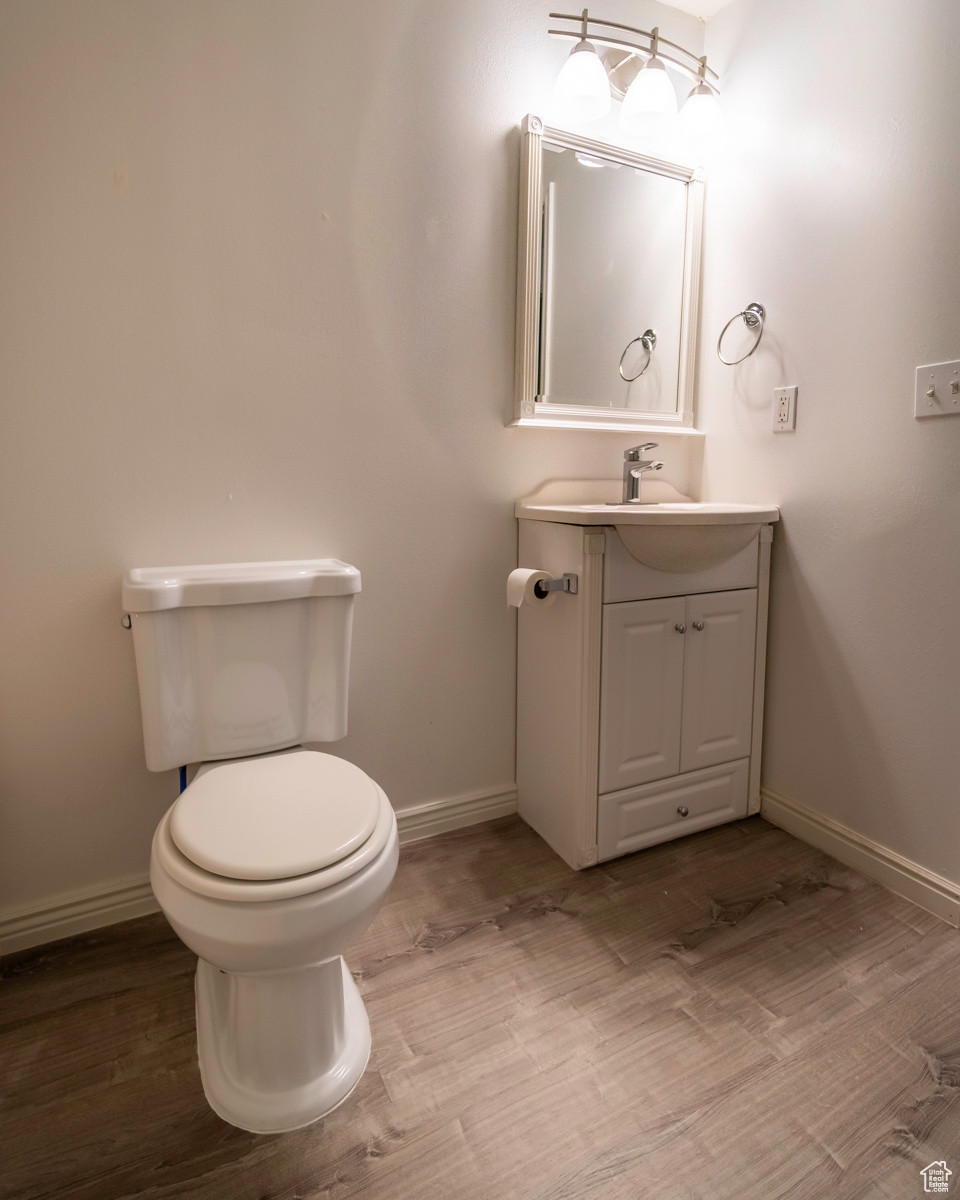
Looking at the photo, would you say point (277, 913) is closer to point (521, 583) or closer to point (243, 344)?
point (521, 583)

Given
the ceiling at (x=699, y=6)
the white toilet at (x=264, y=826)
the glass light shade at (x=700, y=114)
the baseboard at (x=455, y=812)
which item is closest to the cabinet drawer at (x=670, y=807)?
the baseboard at (x=455, y=812)

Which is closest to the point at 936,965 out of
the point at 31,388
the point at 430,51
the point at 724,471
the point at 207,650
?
the point at 724,471

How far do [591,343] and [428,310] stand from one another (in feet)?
1.55

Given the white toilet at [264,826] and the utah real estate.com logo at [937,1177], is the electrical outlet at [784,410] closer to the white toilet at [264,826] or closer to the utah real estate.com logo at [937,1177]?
the white toilet at [264,826]

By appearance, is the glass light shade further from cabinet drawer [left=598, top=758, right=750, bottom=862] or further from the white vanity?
cabinet drawer [left=598, top=758, right=750, bottom=862]

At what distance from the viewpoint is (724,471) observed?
1.92 meters

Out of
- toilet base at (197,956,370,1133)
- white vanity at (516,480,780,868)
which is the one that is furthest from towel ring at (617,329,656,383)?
toilet base at (197,956,370,1133)

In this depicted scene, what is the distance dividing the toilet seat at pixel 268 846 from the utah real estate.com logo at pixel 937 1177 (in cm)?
86

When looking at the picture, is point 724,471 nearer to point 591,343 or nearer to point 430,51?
point 591,343

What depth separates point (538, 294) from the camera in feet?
5.62

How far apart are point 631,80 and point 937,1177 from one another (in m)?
2.27

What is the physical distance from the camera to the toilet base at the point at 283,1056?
1020 mm

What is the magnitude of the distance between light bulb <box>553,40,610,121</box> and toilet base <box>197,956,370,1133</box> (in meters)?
1.93

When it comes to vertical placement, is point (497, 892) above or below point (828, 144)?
below
